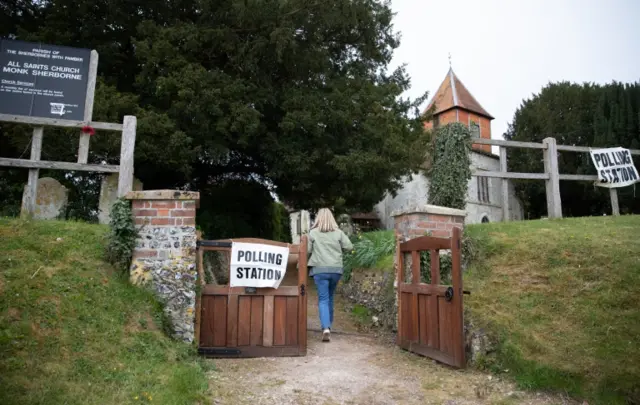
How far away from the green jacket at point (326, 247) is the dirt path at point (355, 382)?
48.7 inches

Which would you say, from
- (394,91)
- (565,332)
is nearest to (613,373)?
(565,332)

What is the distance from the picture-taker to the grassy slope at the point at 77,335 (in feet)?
12.5

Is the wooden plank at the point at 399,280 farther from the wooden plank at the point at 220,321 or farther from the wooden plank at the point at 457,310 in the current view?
the wooden plank at the point at 220,321

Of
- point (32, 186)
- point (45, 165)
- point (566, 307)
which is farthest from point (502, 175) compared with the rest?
point (32, 186)

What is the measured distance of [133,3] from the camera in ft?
44.0

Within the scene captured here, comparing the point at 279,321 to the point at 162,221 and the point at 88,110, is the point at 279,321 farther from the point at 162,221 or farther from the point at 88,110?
the point at 88,110

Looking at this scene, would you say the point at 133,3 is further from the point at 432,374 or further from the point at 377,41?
the point at 432,374

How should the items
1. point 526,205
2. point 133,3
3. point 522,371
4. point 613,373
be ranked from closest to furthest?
point 613,373, point 522,371, point 133,3, point 526,205

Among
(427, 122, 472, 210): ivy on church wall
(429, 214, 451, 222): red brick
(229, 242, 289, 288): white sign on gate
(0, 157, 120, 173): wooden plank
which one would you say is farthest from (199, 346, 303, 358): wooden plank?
(427, 122, 472, 210): ivy on church wall

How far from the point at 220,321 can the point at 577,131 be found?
28442mm

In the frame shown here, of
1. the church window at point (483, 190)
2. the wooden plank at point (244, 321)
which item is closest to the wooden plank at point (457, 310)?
the wooden plank at point (244, 321)

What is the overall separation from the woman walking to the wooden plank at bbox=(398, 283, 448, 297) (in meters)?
0.96

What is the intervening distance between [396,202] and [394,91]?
19.7 meters

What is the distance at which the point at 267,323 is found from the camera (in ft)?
19.5
